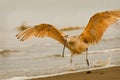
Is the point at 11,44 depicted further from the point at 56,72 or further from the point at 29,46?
the point at 56,72

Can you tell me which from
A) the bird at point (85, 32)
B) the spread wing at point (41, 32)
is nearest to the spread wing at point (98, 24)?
the bird at point (85, 32)

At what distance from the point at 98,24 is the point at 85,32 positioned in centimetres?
14

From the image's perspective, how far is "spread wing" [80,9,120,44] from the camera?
3.60 meters

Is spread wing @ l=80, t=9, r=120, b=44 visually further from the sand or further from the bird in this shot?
the sand

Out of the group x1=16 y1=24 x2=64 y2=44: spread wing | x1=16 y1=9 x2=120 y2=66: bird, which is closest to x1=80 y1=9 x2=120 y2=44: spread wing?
x1=16 y1=9 x2=120 y2=66: bird

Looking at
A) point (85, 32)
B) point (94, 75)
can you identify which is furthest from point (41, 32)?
point (94, 75)

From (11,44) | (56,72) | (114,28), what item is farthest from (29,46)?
(56,72)

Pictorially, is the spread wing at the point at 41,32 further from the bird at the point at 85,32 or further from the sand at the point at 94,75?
the sand at the point at 94,75

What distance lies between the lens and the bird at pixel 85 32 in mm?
3514

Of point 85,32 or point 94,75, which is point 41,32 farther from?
point 94,75

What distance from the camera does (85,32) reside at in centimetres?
379

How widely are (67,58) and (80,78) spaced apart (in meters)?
1.34

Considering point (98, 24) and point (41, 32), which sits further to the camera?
point (98, 24)

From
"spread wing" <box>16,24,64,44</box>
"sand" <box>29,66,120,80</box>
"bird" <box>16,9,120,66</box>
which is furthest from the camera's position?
"sand" <box>29,66,120,80</box>
